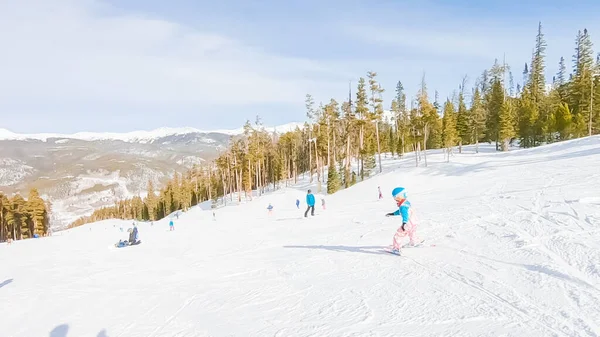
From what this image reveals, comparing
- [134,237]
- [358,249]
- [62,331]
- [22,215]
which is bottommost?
[22,215]

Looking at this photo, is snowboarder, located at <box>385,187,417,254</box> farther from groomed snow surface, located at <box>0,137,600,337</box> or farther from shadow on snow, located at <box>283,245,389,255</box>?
shadow on snow, located at <box>283,245,389,255</box>

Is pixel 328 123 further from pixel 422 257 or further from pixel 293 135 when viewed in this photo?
pixel 422 257

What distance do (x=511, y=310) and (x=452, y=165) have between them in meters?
43.0

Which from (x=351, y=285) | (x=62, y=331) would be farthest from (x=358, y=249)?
(x=62, y=331)

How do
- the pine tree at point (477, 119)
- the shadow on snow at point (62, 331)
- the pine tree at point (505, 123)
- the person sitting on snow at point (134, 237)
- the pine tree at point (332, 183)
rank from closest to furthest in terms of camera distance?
the shadow on snow at point (62, 331), the person sitting on snow at point (134, 237), the pine tree at point (332, 183), the pine tree at point (505, 123), the pine tree at point (477, 119)

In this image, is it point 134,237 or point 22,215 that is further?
point 22,215

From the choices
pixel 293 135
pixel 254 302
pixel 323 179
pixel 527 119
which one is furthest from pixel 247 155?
pixel 254 302

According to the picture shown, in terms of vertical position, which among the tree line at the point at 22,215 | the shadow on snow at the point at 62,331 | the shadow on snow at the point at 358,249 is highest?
the shadow on snow at the point at 62,331

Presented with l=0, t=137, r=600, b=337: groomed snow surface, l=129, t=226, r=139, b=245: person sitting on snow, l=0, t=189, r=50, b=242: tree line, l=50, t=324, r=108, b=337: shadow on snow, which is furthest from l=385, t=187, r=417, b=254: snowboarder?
l=0, t=189, r=50, b=242: tree line

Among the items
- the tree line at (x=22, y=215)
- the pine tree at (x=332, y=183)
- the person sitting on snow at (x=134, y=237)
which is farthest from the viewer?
the tree line at (x=22, y=215)

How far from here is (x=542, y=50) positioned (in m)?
65.1

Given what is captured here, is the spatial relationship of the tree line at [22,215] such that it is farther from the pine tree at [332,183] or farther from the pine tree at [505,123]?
the pine tree at [505,123]

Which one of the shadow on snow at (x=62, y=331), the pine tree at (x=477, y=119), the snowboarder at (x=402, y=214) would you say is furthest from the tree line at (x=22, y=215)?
the pine tree at (x=477, y=119)

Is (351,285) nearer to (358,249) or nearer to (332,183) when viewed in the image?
(358,249)
